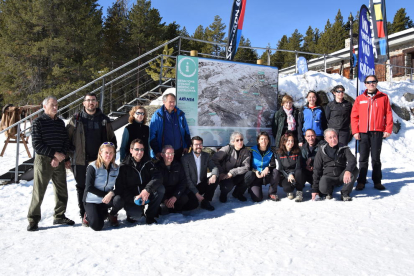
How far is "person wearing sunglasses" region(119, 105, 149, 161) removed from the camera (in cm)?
425

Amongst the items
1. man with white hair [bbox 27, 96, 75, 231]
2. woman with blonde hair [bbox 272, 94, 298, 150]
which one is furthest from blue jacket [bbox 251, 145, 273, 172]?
man with white hair [bbox 27, 96, 75, 231]

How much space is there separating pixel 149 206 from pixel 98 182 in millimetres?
743

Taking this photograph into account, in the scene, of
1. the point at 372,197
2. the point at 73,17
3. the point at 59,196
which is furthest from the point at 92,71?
the point at 372,197

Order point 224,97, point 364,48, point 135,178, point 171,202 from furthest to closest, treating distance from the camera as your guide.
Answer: point 364,48
point 224,97
point 171,202
point 135,178

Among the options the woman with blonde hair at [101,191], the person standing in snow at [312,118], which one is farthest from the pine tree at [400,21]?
the woman with blonde hair at [101,191]

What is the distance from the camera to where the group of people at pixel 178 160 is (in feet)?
12.1

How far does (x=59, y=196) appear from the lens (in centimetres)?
387

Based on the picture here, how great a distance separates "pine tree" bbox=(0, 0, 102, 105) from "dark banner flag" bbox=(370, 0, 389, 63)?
16.3 metres

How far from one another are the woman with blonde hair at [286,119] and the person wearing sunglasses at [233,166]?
2.94ft

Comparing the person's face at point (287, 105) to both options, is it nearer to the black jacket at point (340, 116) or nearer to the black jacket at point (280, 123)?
the black jacket at point (280, 123)

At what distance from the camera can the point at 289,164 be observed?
463 centimetres

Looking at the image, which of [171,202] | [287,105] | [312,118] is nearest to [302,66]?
[287,105]

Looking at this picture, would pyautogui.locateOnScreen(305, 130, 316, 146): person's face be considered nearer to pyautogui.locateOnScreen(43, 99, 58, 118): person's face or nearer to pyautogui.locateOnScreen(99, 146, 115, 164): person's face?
pyautogui.locateOnScreen(99, 146, 115, 164): person's face

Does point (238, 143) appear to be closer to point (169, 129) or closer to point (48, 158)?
point (169, 129)
